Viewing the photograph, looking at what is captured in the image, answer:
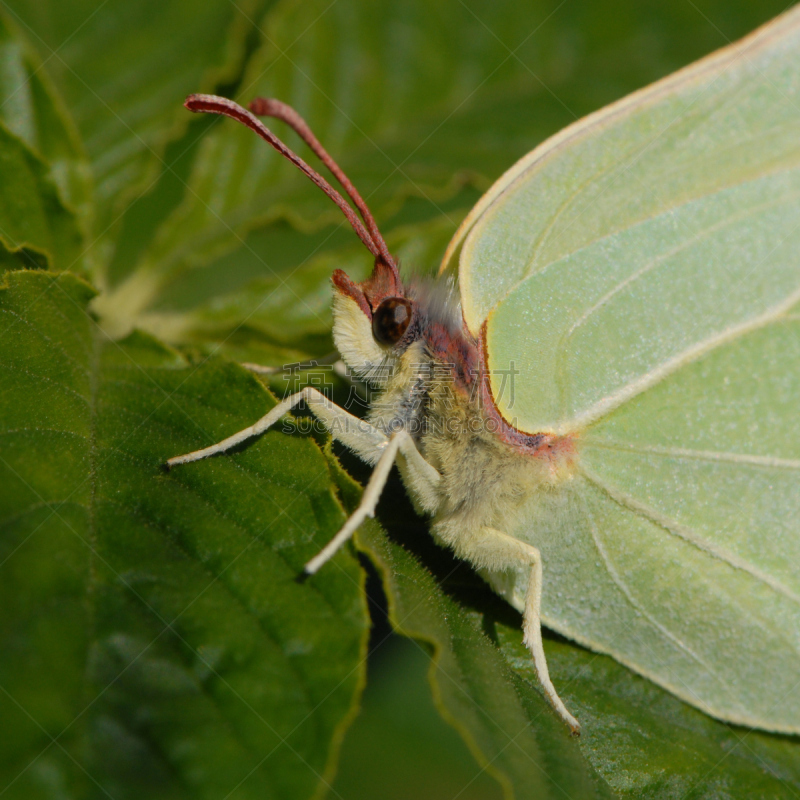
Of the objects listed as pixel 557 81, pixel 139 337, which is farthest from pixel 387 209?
pixel 557 81

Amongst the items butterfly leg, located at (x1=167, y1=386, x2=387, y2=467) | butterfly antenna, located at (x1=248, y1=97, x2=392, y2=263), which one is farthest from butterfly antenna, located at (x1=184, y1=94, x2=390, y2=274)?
butterfly leg, located at (x1=167, y1=386, x2=387, y2=467)

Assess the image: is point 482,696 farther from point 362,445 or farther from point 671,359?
point 671,359

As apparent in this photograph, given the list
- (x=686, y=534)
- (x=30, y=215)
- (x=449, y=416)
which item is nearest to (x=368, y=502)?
(x=449, y=416)

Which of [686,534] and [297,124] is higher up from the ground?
[297,124]

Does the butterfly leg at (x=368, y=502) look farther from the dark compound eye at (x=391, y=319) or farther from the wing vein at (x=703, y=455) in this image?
the wing vein at (x=703, y=455)

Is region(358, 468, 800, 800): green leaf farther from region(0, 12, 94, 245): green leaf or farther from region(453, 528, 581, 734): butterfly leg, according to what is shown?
region(0, 12, 94, 245): green leaf

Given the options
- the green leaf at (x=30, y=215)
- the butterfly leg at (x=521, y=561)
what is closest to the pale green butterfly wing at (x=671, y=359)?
the butterfly leg at (x=521, y=561)
